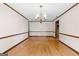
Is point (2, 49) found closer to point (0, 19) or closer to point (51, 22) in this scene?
point (0, 19)

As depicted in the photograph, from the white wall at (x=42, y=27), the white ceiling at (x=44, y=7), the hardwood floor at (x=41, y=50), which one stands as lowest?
the hardwood floor at (x=41, y=50)

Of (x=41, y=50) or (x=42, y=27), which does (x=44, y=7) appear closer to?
(x=41, y=50)

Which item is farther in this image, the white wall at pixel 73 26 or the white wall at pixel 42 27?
the white wall at pixel 42 27

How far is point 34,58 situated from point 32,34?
1657 cm

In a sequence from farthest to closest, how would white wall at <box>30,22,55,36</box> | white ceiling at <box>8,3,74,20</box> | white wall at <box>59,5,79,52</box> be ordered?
1. white wall at <box>30,22,55,36</box>
2. white ceiling at <box>8,3,74,20</box>
3. white wall at <box>59,5,79,52</box>

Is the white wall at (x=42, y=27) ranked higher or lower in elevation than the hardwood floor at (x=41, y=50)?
higher

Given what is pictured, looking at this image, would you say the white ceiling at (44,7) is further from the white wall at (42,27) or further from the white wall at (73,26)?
the white wall at (42,27)

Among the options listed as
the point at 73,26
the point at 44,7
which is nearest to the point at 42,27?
the point at 44,7

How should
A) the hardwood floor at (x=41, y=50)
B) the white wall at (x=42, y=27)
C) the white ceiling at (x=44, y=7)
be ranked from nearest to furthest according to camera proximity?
the hardwood floor at (x=41, y=50) → the white ceiling at (x=44, y=7) → the white wall at (x=42, y=27)

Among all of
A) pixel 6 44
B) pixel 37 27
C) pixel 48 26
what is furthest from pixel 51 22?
pixel 6 44

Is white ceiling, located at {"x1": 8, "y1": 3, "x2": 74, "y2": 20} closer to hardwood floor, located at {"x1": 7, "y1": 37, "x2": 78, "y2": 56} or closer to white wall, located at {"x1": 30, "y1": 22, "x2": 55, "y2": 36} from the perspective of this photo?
hardwood floor, located at {"x1": 7, "y1": 37, "x2": 78, "y2": 56}

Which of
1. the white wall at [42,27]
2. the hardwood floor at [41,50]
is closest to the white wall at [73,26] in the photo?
the hardwood floor at [41,50]

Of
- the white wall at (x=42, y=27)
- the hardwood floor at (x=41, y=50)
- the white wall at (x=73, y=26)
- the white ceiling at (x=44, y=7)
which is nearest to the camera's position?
the hardwood floor at (x=41, y=50)

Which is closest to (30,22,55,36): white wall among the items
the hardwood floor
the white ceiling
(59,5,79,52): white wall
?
the white ceiling
